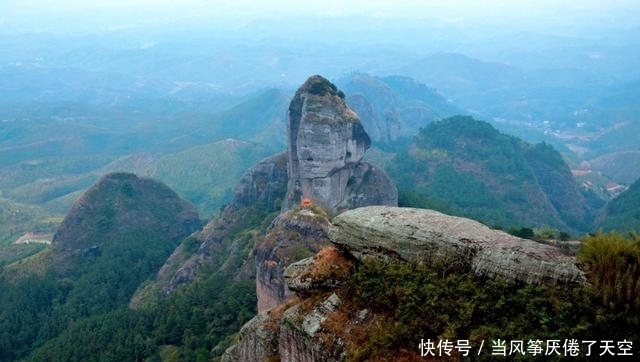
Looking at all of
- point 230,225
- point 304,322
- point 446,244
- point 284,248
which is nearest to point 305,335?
point 304,322

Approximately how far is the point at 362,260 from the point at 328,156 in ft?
127

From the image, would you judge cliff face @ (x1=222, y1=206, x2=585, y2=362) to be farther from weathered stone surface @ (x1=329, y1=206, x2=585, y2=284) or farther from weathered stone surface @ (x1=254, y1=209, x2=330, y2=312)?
weathered stone surface @ (x1=254, y1=209, x2=330, y2=312)

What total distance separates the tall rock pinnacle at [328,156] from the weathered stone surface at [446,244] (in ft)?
121

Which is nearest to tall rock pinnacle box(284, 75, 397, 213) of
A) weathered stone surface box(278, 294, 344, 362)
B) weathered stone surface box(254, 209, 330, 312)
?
weathered stone surface box(254, 209, 330, 312)

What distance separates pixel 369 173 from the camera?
59.0 m

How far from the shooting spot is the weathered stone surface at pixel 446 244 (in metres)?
12.5

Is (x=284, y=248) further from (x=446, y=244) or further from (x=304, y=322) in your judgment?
(x=446, y=244)

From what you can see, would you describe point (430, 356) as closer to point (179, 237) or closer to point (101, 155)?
point (179, 237)

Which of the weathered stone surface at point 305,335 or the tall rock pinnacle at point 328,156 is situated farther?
the tall rock pinnacle at point 328,156

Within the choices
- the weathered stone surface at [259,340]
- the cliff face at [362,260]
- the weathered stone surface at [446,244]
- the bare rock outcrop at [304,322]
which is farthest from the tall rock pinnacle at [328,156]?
Answer: the weathered stone surface at [446,244]

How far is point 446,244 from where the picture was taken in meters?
13.9

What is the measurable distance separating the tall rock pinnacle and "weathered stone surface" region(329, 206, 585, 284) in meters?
36.9

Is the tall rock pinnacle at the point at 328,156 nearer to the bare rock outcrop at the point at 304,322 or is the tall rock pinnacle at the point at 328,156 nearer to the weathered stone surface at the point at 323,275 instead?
the bare rock outcrop at the point at 304,322

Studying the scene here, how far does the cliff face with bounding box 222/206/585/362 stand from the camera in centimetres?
1278
